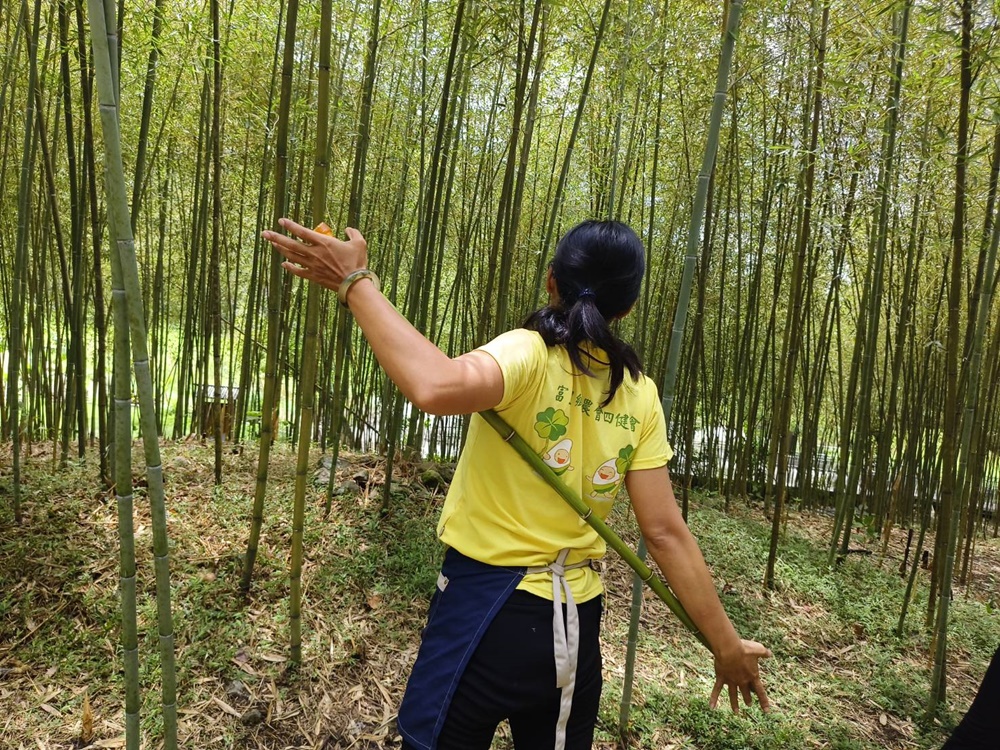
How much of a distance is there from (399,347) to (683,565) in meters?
0.59

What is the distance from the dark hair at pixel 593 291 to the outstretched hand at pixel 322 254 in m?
0.29

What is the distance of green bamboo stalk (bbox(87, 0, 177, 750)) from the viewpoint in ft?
2.56

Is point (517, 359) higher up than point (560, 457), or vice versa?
point (517, 359)

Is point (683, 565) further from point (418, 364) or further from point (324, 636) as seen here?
point (324, 636)

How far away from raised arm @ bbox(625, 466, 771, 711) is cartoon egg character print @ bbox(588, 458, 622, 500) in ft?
0.15

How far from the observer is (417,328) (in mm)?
2787

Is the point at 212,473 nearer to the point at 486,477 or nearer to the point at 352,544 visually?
the point at 352,544

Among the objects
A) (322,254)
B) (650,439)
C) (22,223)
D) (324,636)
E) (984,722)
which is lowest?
(324,636)

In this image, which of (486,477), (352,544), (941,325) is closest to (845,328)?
(941,325)

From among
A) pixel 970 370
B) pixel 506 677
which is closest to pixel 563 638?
pixel 506 677

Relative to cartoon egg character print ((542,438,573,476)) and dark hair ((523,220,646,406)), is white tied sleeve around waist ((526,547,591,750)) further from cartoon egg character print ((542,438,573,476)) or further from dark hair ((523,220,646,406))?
dark hair ((523,220,646,406))

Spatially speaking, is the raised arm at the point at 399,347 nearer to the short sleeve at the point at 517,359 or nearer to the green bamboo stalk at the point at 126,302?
the short sleeve at the point at 517,359

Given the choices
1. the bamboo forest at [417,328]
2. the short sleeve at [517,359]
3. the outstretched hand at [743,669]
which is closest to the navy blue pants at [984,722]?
the bamboo forest at [417,328]

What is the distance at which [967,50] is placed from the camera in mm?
2057
